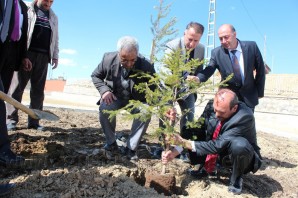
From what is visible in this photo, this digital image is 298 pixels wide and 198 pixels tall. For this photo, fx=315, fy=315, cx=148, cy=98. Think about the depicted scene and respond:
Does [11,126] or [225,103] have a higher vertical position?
[225,103]

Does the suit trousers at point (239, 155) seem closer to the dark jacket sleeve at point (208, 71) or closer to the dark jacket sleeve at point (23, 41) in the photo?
the dark jacket sleeve at point (208, 71)

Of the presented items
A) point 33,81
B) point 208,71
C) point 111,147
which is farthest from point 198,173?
point 33,81

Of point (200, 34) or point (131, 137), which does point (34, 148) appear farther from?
point (200, 34)

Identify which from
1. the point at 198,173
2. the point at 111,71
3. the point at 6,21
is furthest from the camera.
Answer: the point at 111,71

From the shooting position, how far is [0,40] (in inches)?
132

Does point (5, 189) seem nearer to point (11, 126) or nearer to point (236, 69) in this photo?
point (11, 126)

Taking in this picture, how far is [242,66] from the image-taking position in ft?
13.7

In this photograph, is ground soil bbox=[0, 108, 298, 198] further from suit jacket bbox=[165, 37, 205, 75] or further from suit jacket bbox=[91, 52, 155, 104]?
suit jacket bbox=[165, 37, 205, 75]

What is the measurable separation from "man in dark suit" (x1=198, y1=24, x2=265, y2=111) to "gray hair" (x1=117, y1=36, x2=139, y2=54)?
1045 mm

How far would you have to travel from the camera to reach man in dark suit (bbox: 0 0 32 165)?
308 centimetres

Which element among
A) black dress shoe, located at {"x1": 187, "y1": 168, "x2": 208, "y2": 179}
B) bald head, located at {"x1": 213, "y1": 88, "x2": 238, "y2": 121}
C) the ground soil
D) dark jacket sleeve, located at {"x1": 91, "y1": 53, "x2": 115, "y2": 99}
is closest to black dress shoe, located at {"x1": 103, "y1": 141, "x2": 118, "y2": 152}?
the ground soil

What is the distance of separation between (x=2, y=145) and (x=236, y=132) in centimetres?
233

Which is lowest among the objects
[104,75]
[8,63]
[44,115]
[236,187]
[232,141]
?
[236,187]

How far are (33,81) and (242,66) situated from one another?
9.96 feet
